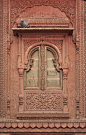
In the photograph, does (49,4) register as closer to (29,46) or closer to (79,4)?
(79,4)

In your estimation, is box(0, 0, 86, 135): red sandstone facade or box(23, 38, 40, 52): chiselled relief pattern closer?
box(0, 0, 86, 135): red sandstone facade

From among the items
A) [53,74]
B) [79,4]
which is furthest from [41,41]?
[79,4]

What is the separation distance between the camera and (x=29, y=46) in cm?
796

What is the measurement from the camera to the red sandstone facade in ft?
25.6

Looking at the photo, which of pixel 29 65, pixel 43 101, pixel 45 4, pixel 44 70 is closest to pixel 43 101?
pixel 43 101

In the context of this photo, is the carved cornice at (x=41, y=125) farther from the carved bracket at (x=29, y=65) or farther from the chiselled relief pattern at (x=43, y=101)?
the carved bracket at (x=29, y=65)

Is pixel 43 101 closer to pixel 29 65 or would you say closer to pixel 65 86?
pixel 65 86

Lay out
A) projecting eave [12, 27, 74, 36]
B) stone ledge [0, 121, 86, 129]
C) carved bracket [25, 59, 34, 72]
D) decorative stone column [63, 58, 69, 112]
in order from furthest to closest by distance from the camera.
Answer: carved bracket [25, 59, 34, 72] → decorative stone column [63, 58, 69, 112] → projecting eave [12, 27, 74, 36] → stone ledge [0, 121, 86, 129]

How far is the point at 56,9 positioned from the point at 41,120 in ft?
10.5

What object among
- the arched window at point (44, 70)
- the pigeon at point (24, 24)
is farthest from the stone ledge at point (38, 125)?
the pigeon at point (24, 24)

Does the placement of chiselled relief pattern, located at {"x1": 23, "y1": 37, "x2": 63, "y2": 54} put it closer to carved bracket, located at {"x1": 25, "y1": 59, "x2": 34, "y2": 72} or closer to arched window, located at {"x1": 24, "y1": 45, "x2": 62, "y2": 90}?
arched window, located at {"x1": 24, "y1": 45, "x2": 62, "y2": 90}

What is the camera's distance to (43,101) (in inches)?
309

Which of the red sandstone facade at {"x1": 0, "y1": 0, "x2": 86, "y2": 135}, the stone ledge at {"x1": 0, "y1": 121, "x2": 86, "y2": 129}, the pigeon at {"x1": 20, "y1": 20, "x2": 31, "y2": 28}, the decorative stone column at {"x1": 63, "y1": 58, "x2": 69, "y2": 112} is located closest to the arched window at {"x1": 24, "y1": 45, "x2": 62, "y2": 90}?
the red sandstone facade at {"x1": 0, "y1": 0, "x2": 86, "y2": 135}

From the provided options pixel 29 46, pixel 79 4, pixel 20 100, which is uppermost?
pixel 79 4
